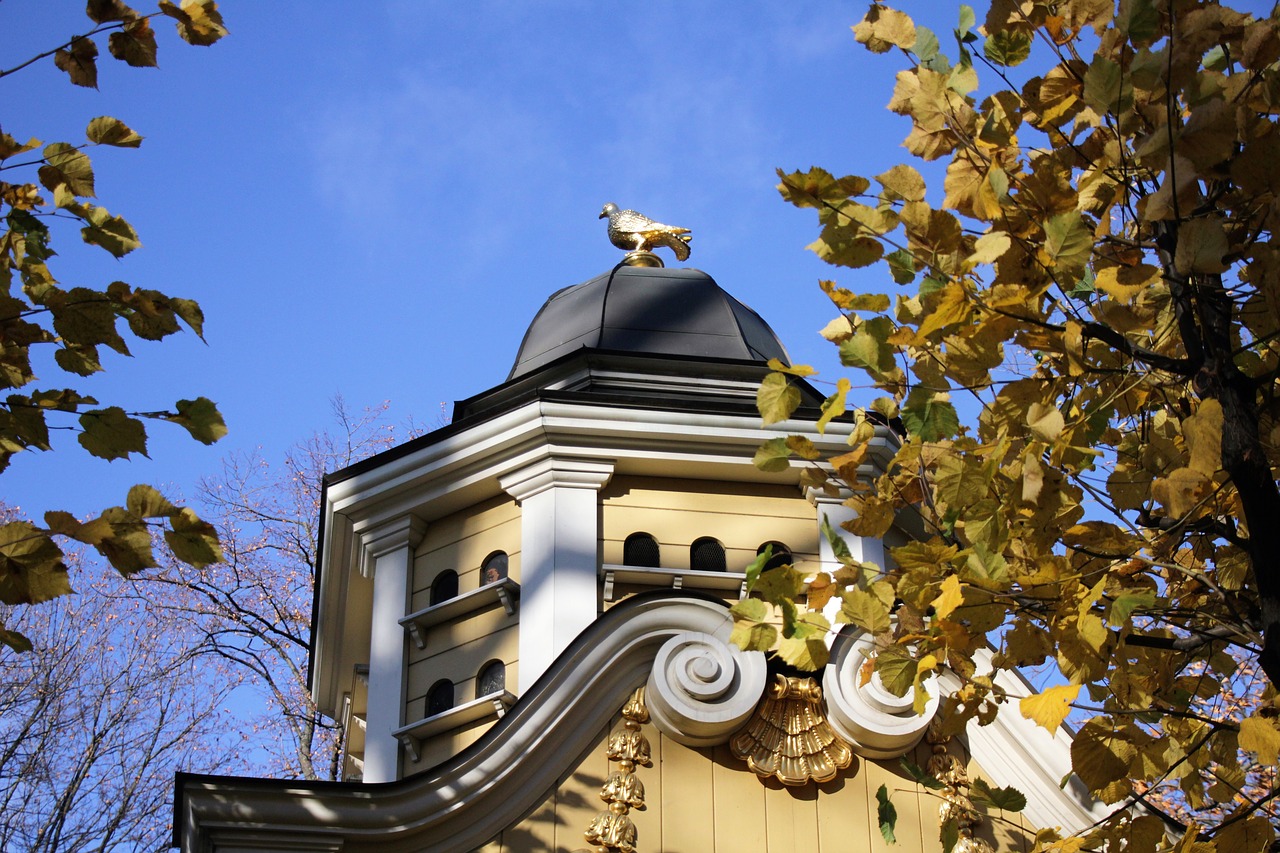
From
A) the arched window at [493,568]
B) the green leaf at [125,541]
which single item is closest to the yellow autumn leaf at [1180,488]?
the green leaf at [125,541]

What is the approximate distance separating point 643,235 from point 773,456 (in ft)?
25.1

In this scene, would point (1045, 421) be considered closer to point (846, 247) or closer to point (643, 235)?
point (846, 247)

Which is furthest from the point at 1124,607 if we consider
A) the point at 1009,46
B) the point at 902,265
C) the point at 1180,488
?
the point at 1009,46

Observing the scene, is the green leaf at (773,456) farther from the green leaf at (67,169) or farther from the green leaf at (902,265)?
the green leaf at (67,169)

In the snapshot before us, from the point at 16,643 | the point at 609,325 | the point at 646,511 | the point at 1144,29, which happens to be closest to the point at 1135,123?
the point at 1144,29

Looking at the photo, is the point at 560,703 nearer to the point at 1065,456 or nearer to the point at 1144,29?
the point at 1065,456

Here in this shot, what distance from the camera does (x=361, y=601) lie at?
1006cm

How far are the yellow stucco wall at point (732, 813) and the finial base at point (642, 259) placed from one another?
5.55 metres

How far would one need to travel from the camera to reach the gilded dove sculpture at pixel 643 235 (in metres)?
12.1

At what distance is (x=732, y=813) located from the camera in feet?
22.6

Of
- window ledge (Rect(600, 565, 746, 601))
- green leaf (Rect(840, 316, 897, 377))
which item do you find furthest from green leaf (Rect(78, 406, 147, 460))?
window ledge (Rect(600, 565, 746, 601))

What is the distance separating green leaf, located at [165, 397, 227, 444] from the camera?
462cm

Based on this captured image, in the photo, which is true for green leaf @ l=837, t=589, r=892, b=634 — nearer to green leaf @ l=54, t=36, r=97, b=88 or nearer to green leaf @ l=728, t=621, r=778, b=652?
green leaf @ l=728, t=621, r=778, b=652

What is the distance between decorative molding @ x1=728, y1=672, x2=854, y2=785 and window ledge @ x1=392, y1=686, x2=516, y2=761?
166cm
